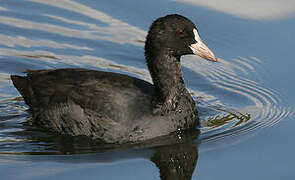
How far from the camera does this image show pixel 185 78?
454 inches

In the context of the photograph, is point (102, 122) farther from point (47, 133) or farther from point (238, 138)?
point (238, 138)

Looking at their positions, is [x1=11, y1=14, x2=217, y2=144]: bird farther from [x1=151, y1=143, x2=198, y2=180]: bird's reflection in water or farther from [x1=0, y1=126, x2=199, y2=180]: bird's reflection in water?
[x1=151, y1=143, x2=198, y2=180]: bird's reflection in water

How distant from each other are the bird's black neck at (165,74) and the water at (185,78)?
0.57 metres

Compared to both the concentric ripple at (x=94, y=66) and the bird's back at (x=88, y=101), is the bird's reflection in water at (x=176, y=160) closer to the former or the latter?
the concentric ripple at (x=94, y=66)

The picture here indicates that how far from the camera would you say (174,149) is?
9.11 m

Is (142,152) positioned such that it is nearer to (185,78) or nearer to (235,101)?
(235,101)

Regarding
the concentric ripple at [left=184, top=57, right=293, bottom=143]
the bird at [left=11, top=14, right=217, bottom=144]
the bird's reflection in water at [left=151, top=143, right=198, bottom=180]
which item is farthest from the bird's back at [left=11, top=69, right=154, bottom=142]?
the concentric ripple at [left=184, top=57, right=293, bottom=143]

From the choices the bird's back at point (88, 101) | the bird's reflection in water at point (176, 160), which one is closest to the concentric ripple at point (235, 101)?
the bird's reflection in water at point (176, 160)

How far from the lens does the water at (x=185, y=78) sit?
8555mm

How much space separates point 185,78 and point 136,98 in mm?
2291

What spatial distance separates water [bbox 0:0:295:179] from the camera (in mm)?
8555

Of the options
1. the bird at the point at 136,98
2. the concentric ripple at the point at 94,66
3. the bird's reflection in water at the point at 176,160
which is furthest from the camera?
the concentric ripple at the point at 94,66

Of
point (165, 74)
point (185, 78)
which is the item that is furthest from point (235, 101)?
point (165, 74)

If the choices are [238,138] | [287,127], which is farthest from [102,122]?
[287,127]
